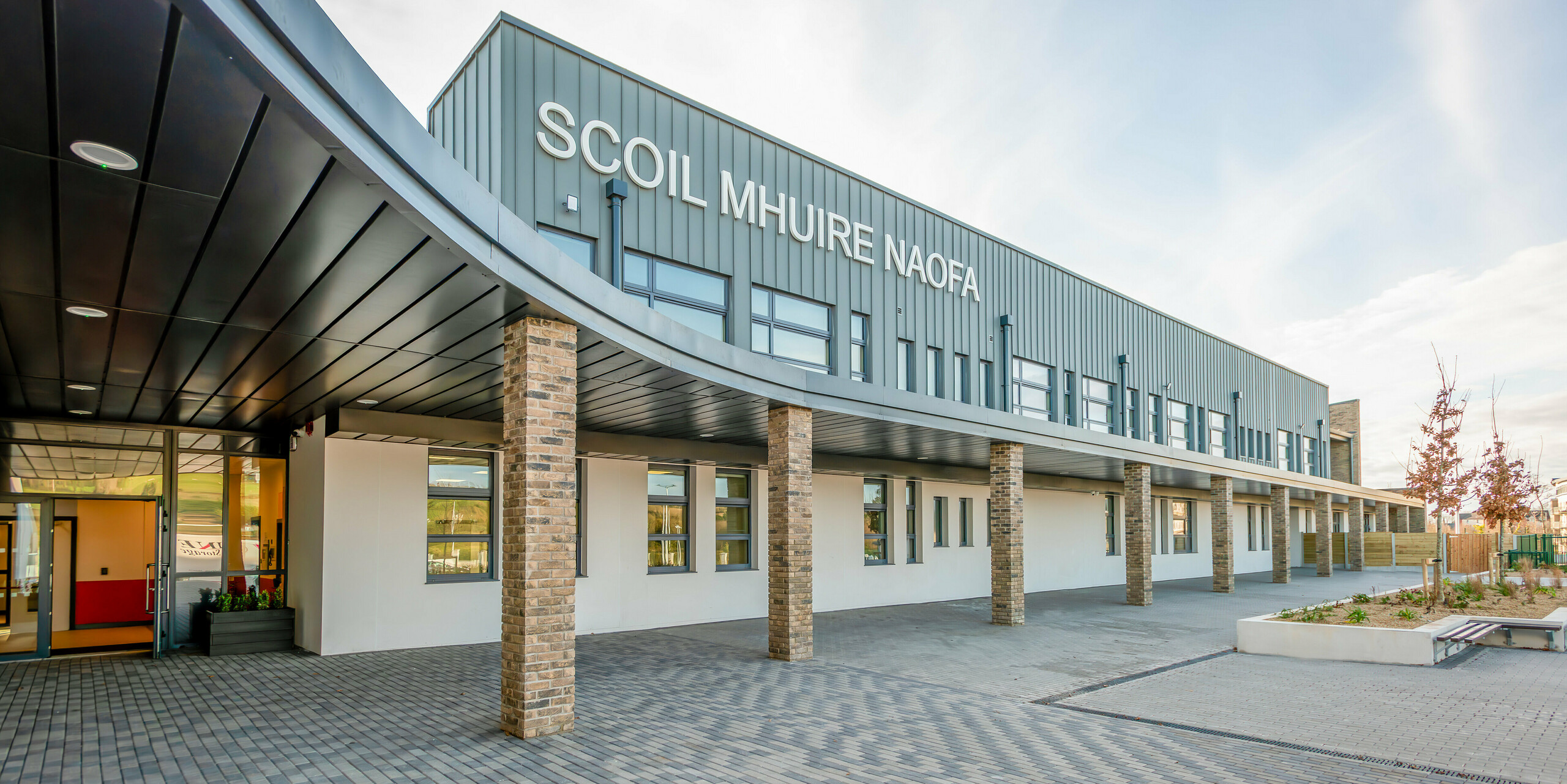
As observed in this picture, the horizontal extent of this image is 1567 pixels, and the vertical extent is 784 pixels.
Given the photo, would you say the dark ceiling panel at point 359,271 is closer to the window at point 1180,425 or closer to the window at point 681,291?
the window at point 681,291

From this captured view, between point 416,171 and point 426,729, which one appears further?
point 426,729

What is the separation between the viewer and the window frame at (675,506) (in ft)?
48.7

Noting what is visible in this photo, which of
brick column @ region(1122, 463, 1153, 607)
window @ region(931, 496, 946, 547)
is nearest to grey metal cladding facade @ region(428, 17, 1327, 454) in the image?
window @ region(931, 496, 946, 547)

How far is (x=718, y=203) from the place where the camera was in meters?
14.6

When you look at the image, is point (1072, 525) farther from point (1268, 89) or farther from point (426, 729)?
point (426, 729)

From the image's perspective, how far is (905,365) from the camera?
1811 centimetres

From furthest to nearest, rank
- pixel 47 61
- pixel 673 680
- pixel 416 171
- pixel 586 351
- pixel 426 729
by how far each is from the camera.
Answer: pixel 673 680 < pixel 586 351 < pixel 426 729 < pixel 416 171 < pixel 47 61

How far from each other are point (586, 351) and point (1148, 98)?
2130 cm

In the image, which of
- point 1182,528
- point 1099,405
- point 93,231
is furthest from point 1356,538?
point 93,231

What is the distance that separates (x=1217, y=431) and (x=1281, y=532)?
223 inches

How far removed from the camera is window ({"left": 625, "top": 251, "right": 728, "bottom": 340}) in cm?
1343

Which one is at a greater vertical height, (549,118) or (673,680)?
(549,118)

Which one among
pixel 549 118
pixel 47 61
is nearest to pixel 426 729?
pixel 47 61

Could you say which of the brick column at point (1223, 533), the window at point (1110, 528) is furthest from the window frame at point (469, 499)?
the window at point (1110, 528)
